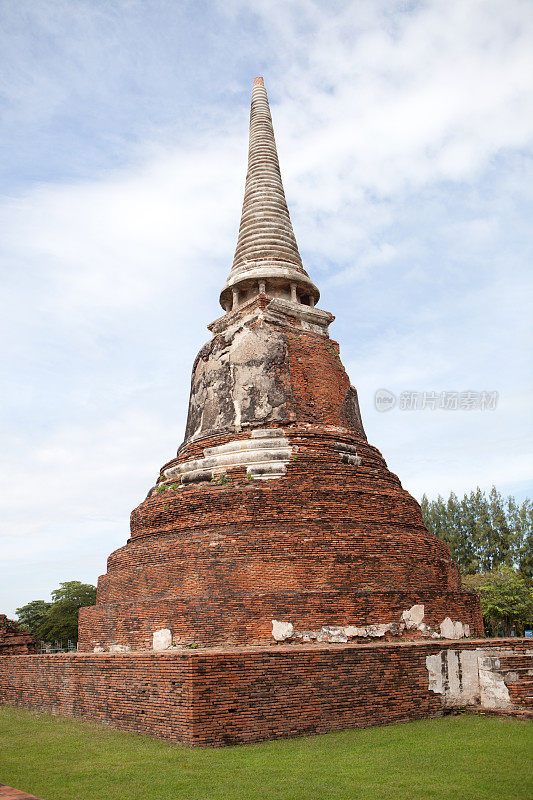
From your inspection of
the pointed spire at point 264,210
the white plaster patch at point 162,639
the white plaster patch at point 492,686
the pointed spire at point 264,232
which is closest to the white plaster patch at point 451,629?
the white plaster patch at point 492,686

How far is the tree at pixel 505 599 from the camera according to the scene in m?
30.2

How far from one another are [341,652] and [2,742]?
4985mm

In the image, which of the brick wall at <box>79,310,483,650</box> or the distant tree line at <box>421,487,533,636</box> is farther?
the distant tree line at <box>421,487,533,636</box>

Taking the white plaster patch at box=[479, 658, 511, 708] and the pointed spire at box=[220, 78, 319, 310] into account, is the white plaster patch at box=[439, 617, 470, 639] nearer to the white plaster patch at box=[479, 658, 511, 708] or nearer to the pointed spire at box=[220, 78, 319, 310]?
the white plaster patch at box=[479, 658, 511, 708]

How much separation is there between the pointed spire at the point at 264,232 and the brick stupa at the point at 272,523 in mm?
303

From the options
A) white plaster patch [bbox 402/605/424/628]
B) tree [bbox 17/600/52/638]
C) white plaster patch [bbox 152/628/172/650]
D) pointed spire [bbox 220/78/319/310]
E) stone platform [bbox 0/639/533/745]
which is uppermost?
pointed spire [bbox 220/78/319/310]

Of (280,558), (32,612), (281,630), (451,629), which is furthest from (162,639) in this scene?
(32,612)

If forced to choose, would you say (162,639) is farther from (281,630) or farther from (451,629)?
(451,629)

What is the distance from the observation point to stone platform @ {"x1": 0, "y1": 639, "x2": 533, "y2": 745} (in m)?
8.41

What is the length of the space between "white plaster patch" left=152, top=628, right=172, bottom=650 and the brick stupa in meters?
0.07

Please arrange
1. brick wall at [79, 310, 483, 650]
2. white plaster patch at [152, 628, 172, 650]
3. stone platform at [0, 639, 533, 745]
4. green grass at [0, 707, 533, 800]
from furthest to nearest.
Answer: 1. white plaster patch at [152, 628, 172, 650]
2. brick wall at [79, 310, 483, 650]
3. stone platform at [0, 639, 533, 745]
4. green grass at [0, 707, 533, 800]

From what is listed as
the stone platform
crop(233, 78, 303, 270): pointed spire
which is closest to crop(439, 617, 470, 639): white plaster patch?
the stone platform

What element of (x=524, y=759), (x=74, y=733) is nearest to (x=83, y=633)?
(x=74, y=733)

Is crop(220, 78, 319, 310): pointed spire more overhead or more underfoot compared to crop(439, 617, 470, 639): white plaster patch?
more overhead
